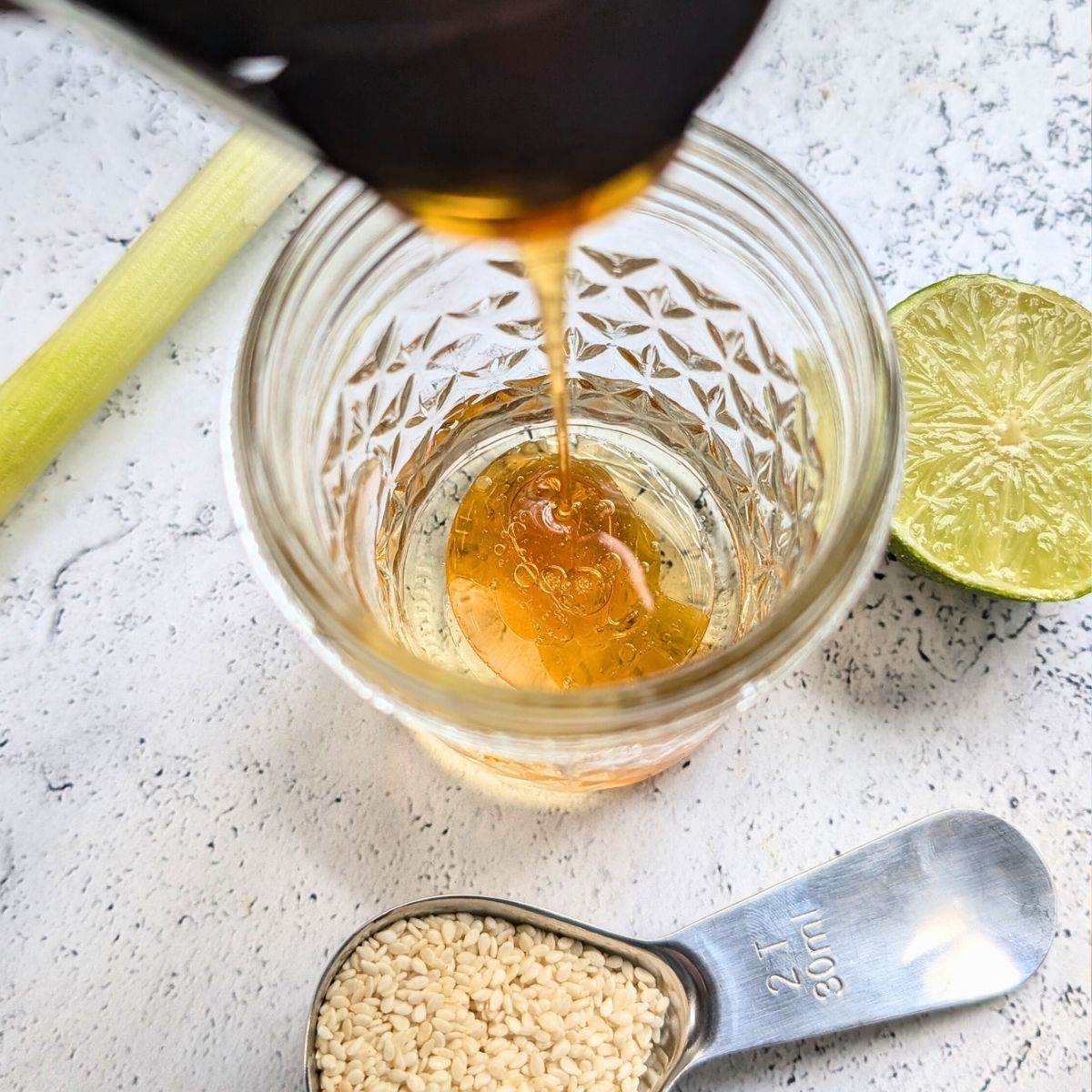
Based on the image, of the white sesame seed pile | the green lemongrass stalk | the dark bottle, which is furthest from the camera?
the green lemongrass stalk

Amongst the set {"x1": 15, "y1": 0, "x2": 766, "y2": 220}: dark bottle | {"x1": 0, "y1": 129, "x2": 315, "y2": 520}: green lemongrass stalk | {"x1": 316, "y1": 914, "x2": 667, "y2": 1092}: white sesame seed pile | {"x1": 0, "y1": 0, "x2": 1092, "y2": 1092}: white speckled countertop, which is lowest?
{"x1": 316, "y1": 914, "x2": 667, "y2": 1092}: white sesame seed pile

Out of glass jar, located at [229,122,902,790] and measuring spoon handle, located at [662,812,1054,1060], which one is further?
measuring spoon handle, located at [662,812,1054,1060]

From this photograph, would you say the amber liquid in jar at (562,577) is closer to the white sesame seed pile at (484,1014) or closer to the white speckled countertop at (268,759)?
the white speckled countertop at (268,759)

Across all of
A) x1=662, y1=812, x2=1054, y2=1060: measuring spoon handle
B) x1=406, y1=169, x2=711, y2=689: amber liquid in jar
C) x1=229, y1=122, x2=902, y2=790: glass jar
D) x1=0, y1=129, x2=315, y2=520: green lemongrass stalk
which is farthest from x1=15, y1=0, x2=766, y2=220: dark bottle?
x1=662, y1=812, x2=1054, y2=1060: measuring spoon handle

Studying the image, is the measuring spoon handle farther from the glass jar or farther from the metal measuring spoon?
the glass jar

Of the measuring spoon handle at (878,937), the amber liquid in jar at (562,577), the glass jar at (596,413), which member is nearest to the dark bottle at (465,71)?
the glass jar at (596,413)

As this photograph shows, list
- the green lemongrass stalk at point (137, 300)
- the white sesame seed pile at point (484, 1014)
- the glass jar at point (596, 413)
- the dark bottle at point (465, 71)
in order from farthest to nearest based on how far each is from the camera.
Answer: the green lemongrass stalk at point (137, 300)
the white sesame seed pile at point (484, 1014)
the glass jar at point (596, 413)
the dark bottle at point (465, 71)

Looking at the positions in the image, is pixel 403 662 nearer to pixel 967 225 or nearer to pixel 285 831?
pixel 285 831

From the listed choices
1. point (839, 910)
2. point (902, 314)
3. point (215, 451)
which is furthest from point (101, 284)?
point (839, 910)
